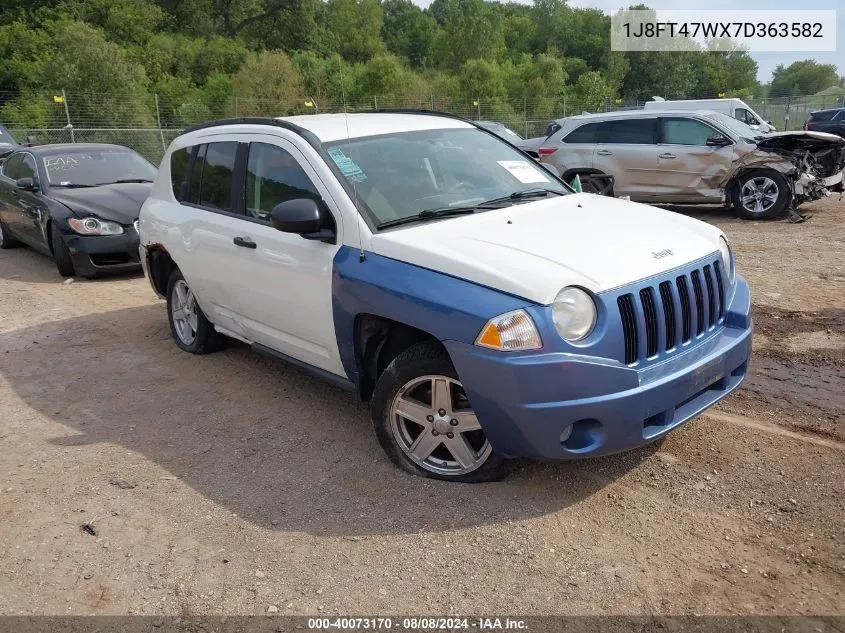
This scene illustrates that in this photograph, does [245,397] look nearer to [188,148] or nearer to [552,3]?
[188,148]

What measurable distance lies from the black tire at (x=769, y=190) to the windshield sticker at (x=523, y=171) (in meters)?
7.68

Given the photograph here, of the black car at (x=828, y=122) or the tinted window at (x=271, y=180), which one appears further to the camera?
the black car at (x=828, y=122)

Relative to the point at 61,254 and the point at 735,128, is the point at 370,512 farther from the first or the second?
the point at 735,128

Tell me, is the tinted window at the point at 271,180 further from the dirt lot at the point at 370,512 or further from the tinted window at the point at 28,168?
the tinted window at the point at 28,168

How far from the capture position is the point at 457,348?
10.6 ft

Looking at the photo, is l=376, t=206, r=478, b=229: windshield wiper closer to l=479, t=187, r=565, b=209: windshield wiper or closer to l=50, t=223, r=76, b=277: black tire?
l=479, t=187, r=565, b=209: windshield wiper

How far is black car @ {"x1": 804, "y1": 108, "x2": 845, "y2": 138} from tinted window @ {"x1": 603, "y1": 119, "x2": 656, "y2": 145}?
622 inches

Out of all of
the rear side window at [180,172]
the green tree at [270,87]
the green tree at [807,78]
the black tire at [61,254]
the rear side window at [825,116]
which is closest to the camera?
the rear side window at [180,172]

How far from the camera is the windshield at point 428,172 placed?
4.01 metres

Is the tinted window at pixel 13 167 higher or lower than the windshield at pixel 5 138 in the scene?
lower

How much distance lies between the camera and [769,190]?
11.1m

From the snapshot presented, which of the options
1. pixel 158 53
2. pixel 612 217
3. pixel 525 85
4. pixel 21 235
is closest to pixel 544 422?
pixel 612 217

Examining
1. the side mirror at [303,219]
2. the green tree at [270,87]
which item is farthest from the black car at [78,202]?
the green tree at [270,87]

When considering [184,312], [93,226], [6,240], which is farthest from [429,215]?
[6,240]
